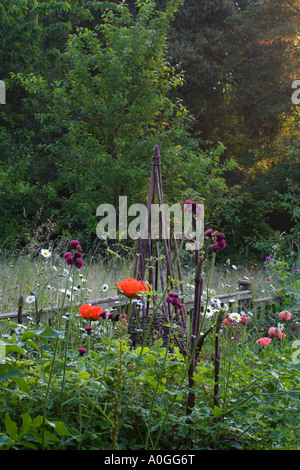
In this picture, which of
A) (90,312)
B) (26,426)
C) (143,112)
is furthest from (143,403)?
(143,112)

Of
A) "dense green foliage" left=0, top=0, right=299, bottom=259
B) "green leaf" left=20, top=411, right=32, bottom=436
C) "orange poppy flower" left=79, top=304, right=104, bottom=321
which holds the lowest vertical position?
"green leaf" left=20, top=411, right=32, bottom=436

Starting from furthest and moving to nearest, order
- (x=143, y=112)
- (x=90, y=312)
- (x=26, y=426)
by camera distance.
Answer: (x=143, y=112), (x=90, y=312), (x=26, y=426)

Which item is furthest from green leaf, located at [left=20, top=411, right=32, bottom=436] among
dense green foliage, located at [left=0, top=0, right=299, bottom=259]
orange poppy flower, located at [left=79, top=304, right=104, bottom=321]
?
dense green foliage, located at [left=0, top=0, right=299, bottom=259]

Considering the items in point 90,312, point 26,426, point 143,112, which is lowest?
point 26,426

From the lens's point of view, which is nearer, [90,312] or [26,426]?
[26,426]

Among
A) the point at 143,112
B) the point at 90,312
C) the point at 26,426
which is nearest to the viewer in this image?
the point at 26,426

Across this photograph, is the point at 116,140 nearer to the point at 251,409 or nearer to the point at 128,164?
the point at 128,164

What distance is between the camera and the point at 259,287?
19.4 ft

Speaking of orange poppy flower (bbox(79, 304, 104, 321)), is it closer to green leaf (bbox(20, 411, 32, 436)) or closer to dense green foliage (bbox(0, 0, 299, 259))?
green leaf (bbox(20, 411, 32, 436))

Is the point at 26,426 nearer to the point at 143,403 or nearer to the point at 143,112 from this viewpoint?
the point at 143,403

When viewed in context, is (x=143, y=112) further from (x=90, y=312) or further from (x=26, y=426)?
(x=26, y=426)

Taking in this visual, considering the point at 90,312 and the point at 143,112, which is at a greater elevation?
the point at 143,112

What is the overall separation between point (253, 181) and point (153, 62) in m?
5.43

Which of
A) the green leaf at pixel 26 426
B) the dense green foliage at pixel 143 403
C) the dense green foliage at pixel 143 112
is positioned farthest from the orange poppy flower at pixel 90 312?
the dense green foliage at pixel 143 112
